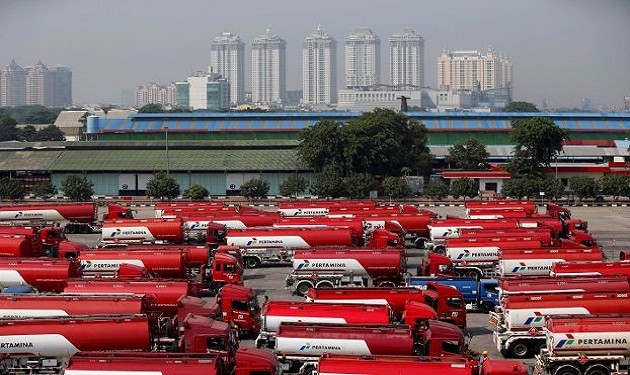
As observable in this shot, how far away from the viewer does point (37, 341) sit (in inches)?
631

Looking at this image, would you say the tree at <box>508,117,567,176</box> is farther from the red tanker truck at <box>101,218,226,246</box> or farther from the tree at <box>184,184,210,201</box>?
the red tanker truck at <box>101,218,226,246</box>

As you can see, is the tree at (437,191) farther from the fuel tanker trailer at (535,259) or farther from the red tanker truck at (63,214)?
the fuel tanker trailer at (535,259)

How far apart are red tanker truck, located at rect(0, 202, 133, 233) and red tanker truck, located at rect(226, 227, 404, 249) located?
303 inches

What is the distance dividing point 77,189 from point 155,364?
104 ft

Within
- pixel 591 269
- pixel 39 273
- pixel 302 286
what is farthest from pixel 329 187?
pixel 39 273

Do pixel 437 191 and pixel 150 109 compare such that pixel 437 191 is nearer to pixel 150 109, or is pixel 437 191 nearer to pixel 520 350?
pixel 520 350

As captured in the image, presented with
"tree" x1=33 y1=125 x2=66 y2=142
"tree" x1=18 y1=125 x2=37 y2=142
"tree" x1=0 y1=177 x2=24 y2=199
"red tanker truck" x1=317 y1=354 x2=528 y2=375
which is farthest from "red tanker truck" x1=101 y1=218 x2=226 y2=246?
"tree" x1=18 y1=125 x2=37 y2=142

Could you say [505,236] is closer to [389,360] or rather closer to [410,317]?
[410,317]

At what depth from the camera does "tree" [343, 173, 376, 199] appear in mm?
45438

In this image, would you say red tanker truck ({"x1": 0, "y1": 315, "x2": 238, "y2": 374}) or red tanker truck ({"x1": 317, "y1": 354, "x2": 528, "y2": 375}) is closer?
red tanker truck ({"x1": 317, "y1": 354, "x2": 528, "y2": 375})

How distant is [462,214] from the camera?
3966 cm

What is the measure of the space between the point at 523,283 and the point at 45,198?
31.0 metres

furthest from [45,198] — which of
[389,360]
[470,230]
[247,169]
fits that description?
[389,360]

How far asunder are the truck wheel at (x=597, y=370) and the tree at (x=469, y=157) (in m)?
38.3
